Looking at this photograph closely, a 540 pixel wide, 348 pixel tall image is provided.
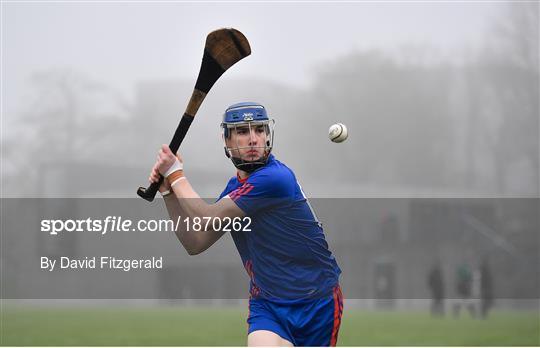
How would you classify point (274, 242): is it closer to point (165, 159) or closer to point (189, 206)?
point (189, 206)

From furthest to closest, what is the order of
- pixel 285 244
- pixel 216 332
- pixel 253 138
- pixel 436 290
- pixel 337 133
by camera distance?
pixel 436 290 → pixel 216 332 → pixel 337 133 → pixel 285 244 → pixel 253 138

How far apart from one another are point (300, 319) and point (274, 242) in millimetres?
515

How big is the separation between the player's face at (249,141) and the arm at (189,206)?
1.09ft

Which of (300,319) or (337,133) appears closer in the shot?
(300,319)

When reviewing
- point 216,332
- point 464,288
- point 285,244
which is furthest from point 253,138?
point 464,288

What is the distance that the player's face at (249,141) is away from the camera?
228 inches

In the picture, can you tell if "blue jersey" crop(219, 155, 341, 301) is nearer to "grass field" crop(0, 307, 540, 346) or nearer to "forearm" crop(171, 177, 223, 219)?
"forearm" crop(171, 177, 223, 219)

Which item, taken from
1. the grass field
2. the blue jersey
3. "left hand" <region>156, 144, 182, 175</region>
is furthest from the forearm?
the grass field

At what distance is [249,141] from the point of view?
579 cm

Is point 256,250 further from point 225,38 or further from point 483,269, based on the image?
point 483,269

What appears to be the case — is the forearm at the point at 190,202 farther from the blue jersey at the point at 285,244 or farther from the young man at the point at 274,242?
the blue jersey at the point at 285,244

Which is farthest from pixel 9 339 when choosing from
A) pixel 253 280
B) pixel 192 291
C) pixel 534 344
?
pixel 192 291

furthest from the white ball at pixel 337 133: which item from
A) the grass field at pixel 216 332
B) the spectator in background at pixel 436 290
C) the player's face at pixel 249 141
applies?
the spectator in background at pixel 436 290

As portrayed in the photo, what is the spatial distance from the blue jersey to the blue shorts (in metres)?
0.05
